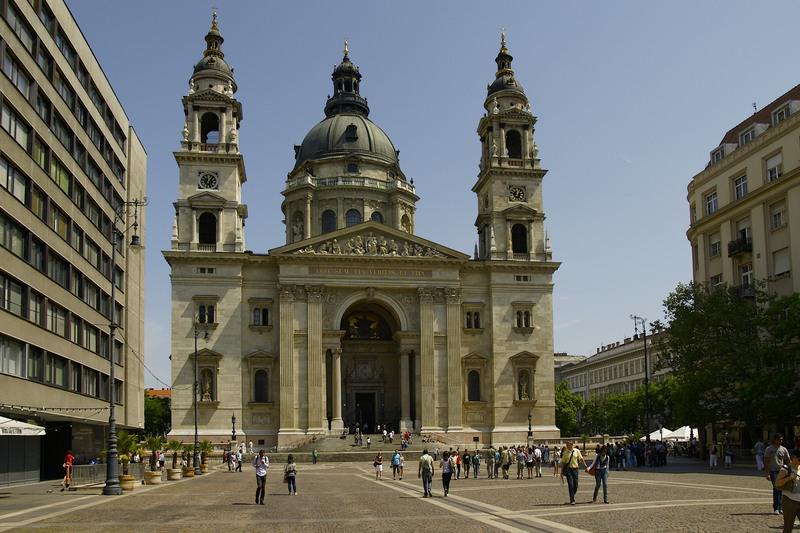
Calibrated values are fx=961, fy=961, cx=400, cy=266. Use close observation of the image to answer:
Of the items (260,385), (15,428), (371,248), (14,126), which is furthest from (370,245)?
(15,428)

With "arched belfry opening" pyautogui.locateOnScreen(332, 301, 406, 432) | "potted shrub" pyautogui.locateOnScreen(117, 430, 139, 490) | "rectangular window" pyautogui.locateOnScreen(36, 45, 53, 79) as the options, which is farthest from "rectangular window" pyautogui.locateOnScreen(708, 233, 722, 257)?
"rectangular window" pyautogui.locateOnScreen(36, 45, 53, 79)

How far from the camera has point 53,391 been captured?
4278 cm

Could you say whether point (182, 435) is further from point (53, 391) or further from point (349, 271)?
point (53, 391)

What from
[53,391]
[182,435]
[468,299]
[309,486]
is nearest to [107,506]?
[309,486]

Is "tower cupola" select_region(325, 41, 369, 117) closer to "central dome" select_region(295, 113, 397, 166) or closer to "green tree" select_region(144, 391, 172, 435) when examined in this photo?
"central dome" select_region(295, 113, 397, 166)

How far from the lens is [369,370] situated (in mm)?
82000

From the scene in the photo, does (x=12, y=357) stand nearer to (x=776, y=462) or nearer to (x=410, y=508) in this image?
(x=410, y=508)

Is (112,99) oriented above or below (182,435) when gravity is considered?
above

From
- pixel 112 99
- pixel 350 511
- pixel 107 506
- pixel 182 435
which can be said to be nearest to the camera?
pixel 350 511

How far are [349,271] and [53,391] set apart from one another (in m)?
35.5

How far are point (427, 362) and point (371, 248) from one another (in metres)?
10.1

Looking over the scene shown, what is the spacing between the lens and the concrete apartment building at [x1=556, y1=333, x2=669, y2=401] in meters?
117

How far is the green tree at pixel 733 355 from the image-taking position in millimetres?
45656

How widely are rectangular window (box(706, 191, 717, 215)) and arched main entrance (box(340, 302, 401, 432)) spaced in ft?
94.8
